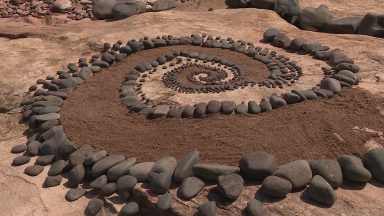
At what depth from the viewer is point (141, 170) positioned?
3.88 m

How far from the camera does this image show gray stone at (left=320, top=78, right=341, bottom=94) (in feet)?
17.0

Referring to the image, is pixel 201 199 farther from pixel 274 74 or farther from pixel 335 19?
pixel 335 19

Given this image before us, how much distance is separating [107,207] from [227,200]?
0.98m

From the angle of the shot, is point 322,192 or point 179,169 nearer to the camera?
point 322,192

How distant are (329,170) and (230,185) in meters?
0.84

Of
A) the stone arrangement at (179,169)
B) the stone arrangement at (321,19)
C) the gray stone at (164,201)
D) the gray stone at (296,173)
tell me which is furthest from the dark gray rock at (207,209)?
the stone arrangement at (321,19)

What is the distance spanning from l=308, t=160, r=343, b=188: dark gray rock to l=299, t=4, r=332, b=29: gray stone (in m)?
4.56

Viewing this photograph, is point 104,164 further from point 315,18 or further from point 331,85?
point 315,18

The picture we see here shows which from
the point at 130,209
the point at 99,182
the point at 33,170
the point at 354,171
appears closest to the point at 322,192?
the point at 354,171

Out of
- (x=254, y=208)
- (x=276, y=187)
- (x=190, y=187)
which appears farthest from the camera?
(x=190, y=187)

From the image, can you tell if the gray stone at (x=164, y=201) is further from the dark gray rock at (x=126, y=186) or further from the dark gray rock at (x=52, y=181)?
the dark gray rock at (x=52, y=181)

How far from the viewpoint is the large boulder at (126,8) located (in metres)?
9.03

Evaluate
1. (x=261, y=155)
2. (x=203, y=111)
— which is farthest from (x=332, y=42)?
(x=261, y=155)

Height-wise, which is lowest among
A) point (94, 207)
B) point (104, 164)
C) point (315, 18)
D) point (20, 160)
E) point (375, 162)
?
point (20, 160)
